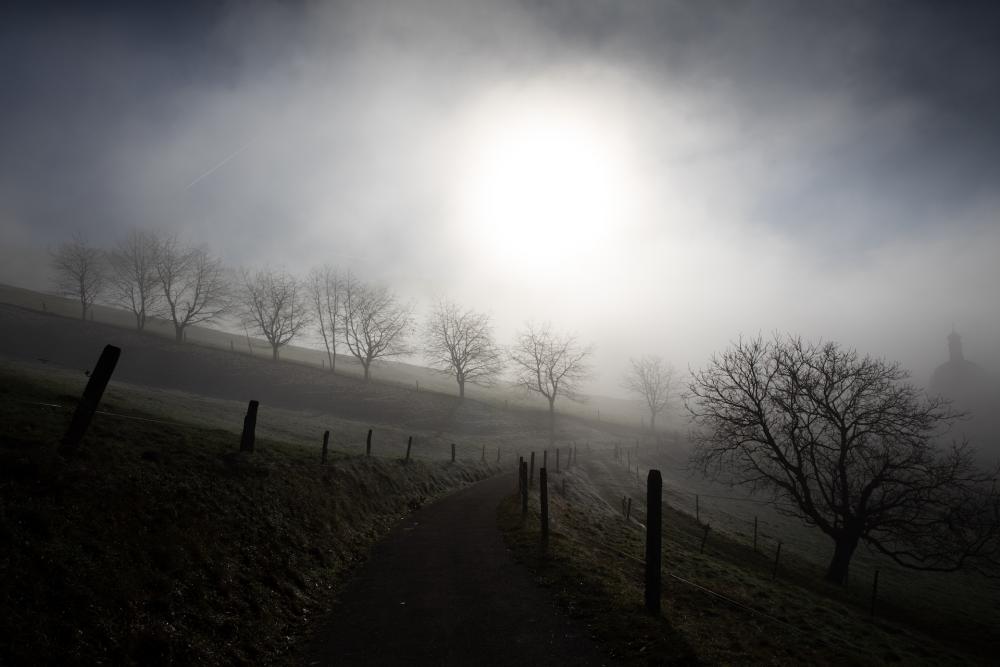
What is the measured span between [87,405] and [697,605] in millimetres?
14557

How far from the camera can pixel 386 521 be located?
1666 centimetres

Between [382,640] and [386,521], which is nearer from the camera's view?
[382,640]

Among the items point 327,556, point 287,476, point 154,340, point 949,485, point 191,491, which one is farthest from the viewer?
point 154,340

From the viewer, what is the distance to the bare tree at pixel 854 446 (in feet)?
64.3

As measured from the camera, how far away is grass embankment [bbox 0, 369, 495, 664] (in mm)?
5422

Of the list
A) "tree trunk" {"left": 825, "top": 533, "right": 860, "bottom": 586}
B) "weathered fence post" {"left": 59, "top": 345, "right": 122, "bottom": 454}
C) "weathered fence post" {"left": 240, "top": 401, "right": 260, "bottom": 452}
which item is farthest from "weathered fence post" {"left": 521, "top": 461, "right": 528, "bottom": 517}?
"tree trunk" {"left": 825, "top": 533, "right": 860, "bottom": 586}

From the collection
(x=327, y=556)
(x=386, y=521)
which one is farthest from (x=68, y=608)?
(x=386, y=521)

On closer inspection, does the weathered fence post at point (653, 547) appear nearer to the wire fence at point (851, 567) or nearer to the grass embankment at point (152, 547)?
the grass embankment at point (152, 547)

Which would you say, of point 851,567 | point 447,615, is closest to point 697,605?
point 447,615

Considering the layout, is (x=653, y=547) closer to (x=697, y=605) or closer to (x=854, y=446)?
(x=697, y=605)

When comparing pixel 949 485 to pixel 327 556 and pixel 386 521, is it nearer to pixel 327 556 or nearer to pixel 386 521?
pixel 386 521

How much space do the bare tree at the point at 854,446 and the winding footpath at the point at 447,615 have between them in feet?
52.5

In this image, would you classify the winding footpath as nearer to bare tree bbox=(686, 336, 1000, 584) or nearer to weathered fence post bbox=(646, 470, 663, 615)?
weathered fence post bbox=(646, 470, 663, 615)

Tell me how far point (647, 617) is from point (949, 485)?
20.6 m
